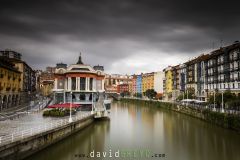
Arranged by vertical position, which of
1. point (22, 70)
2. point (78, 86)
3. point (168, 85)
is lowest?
point (78, 86)

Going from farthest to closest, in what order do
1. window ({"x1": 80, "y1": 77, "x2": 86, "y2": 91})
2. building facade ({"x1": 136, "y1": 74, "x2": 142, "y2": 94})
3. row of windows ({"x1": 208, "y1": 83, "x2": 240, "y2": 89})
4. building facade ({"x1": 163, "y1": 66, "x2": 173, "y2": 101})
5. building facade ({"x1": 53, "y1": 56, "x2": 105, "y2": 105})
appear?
building facade ({"x1": 136, "y1": 74, "x2": 142, "y2": 94}) < building facade ({"x1": 163, "y1": 66, "x2": 173, "y2": 101}) < window ({"x1": 80, "y1": 77, "x2": 86, "y2": 91}) < building facade ({"x1": 53, "y1": 56, "x2": 105, "y2": 105}) < row of windows ({"x1": 208, "y1": 83, "x2": 240, "y2": 89})

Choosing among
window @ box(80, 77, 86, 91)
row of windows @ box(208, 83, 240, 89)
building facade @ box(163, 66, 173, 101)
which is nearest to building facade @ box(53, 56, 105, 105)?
window @ box(80, 77, 86, 91)

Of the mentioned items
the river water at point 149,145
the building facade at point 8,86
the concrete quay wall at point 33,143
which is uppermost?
the building facade at point 8,86

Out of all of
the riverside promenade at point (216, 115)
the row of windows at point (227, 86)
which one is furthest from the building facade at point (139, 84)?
the row of windows at point (227, 86)

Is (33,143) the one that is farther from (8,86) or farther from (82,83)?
(82,83)

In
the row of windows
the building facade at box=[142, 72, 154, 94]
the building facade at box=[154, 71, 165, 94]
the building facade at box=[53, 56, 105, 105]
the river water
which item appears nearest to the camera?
the river water

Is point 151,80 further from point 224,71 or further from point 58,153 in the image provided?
point 58,153

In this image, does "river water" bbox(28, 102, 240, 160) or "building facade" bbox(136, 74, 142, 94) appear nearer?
"river water" bbox(28, 102, 240, 160)

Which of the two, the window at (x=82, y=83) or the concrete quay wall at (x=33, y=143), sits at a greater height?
the window at (x=82, y=83)

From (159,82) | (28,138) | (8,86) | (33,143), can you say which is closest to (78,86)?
(8,86)

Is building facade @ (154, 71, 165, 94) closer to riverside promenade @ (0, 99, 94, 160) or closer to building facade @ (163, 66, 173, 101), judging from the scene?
building facade @ (163, 66, 173, 101)

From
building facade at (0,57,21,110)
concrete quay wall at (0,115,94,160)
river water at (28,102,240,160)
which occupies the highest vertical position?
building facade at (0,57,21,110)

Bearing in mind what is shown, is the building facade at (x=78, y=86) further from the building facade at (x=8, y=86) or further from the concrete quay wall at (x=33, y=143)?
the concrete quay wall at (x=33, y=143)

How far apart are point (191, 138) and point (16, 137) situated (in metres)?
26.4
